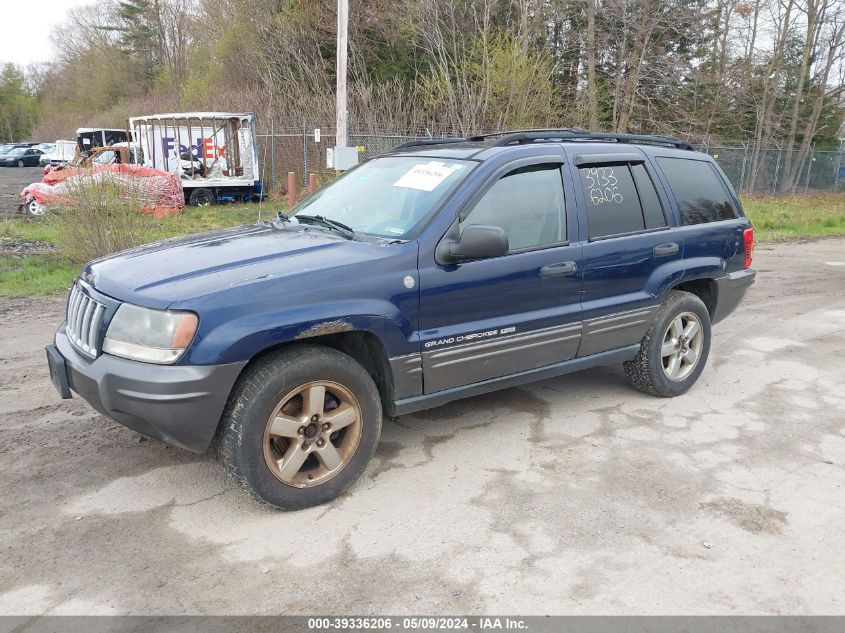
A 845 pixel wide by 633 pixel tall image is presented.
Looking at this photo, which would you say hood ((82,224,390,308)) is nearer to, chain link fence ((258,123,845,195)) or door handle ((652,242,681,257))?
door handle ((652,242,681,257))

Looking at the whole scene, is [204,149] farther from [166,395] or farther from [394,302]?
[166,395]

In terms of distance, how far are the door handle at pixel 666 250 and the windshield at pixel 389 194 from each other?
1.58 meters

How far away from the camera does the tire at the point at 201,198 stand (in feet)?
64.5

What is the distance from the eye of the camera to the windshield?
3971mm

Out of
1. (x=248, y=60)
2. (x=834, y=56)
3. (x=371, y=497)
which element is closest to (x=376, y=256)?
(x=371, y=497)

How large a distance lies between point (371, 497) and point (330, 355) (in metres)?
0.81

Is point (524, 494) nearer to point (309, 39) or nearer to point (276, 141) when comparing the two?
point (276, 141)

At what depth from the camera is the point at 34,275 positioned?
9.16m

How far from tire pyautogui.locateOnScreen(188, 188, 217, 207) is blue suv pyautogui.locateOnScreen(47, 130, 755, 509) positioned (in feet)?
52.8

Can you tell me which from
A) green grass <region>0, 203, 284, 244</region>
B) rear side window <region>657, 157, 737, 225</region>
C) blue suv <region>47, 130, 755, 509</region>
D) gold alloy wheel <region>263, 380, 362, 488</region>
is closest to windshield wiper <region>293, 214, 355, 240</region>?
blue suv <region>47, 130, 755, 509</region>

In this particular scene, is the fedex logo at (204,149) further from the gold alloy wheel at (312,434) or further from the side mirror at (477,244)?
the gold alloy wheel at (312,434)

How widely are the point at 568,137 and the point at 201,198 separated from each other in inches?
671

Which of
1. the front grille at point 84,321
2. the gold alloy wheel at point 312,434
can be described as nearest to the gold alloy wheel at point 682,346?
the gold alloy wheel at point 312,434

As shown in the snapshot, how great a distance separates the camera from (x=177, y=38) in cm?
4519
